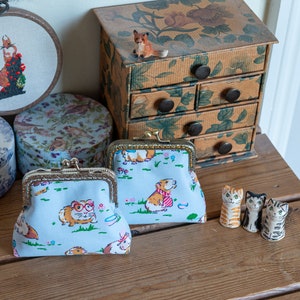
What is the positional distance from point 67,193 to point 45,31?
304 mm

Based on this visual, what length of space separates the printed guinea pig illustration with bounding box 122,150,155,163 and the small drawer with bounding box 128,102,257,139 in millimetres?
90

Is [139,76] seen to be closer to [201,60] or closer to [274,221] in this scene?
[201,60]

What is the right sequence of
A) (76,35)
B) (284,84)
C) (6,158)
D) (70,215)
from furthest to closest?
(284,84) → (76,35) → (6,158) → (70,215)

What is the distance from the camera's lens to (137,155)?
0.99 metres

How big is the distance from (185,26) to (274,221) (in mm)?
345

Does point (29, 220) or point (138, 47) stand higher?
point (138, 47)

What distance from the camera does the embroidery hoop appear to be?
1062 mm

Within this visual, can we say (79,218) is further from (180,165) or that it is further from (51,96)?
(51,96)

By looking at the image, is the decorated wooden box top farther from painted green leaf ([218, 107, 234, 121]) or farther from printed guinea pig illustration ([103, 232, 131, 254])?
printed guinea pig illustration ([103, 232, 131, 254])

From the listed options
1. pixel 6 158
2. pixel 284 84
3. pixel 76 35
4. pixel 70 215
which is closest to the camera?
pixel 70 215

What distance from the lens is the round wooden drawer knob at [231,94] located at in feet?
3.57

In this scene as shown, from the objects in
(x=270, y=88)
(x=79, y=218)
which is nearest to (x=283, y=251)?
(x=79, y=218)

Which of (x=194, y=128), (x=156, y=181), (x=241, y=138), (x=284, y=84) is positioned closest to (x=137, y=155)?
(x=156, y=181)

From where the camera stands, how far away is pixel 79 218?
95 cm
